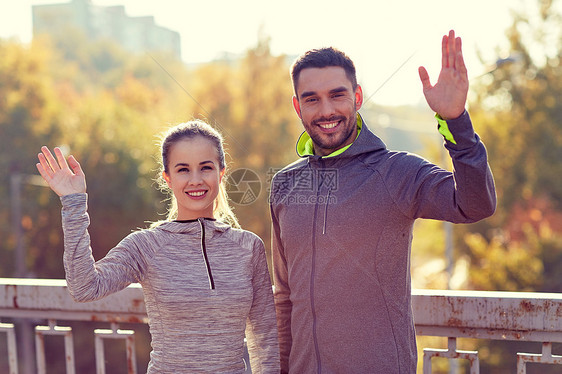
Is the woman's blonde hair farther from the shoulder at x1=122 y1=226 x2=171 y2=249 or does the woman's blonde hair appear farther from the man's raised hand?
the man's raised hand

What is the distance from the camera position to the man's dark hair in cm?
251

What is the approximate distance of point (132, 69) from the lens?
52812 mm

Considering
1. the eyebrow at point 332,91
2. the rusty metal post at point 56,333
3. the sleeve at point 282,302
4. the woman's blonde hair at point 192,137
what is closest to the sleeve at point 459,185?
the eyebrow at point 332,91

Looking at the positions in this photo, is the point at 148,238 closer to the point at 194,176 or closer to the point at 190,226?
the point at 190,226

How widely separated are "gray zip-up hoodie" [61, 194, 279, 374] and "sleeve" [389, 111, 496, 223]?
2.49 ft

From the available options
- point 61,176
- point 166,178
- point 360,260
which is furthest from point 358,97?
point 61,176

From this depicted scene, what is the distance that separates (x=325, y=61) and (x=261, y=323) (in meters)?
1.15

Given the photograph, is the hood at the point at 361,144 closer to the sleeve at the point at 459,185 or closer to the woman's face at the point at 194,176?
the sleeve at the point at 459,185

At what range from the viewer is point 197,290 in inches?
92.8

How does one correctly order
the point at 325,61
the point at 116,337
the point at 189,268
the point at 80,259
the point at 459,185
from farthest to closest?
1. the point at 116,337
2. the point at 325,61
3. the point at 189,268
4. the point at 80,259
5. the point at 459,185

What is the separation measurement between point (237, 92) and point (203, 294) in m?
20.4

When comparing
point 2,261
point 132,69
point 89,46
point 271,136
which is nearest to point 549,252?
point 271,136

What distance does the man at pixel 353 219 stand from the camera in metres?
2.12

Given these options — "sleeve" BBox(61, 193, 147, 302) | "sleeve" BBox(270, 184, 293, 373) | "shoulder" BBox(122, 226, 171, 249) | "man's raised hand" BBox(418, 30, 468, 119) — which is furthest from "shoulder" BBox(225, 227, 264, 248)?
"man's raised hand" BBox(418, 30, 468, 119)
